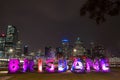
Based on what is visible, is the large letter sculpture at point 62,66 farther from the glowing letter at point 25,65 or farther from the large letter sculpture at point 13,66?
the large letter sculpture at point 13,66

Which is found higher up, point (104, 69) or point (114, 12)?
point (114, 12)

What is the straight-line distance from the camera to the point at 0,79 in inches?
1385

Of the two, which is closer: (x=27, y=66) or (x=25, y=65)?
(x=25, y=65)

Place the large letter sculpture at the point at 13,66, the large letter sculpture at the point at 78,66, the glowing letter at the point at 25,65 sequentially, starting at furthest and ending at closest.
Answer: the glowing letter at the point at 25,65
the large letter sculpture at the point at 78,66
the large letter sculpture at the point at 13,66

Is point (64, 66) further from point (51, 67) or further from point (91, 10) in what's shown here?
point (91, 10)

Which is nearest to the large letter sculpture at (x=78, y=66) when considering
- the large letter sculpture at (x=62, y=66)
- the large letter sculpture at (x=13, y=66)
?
the large letter sculpture at (x=62, y=66)

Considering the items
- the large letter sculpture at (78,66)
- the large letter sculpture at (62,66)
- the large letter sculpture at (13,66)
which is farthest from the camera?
the large letter sculpture at (62,66)

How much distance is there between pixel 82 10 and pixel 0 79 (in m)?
18.8

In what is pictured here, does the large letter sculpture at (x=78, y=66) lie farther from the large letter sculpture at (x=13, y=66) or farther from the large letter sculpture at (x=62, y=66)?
the large letter sculpture at (x=13, y=66)

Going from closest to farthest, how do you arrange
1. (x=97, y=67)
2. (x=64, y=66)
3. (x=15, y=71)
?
1. (x=15, y=71)
2. (x=64, y=66)
3. (x=97, y=67)

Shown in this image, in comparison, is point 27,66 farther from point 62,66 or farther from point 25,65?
point 62,66

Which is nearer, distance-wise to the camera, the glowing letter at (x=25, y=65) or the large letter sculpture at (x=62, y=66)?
the glowing letter at (x=25, y=65)

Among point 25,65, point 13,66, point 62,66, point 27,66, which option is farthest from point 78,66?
point 13,66

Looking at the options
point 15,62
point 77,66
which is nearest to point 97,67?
point 77,66
